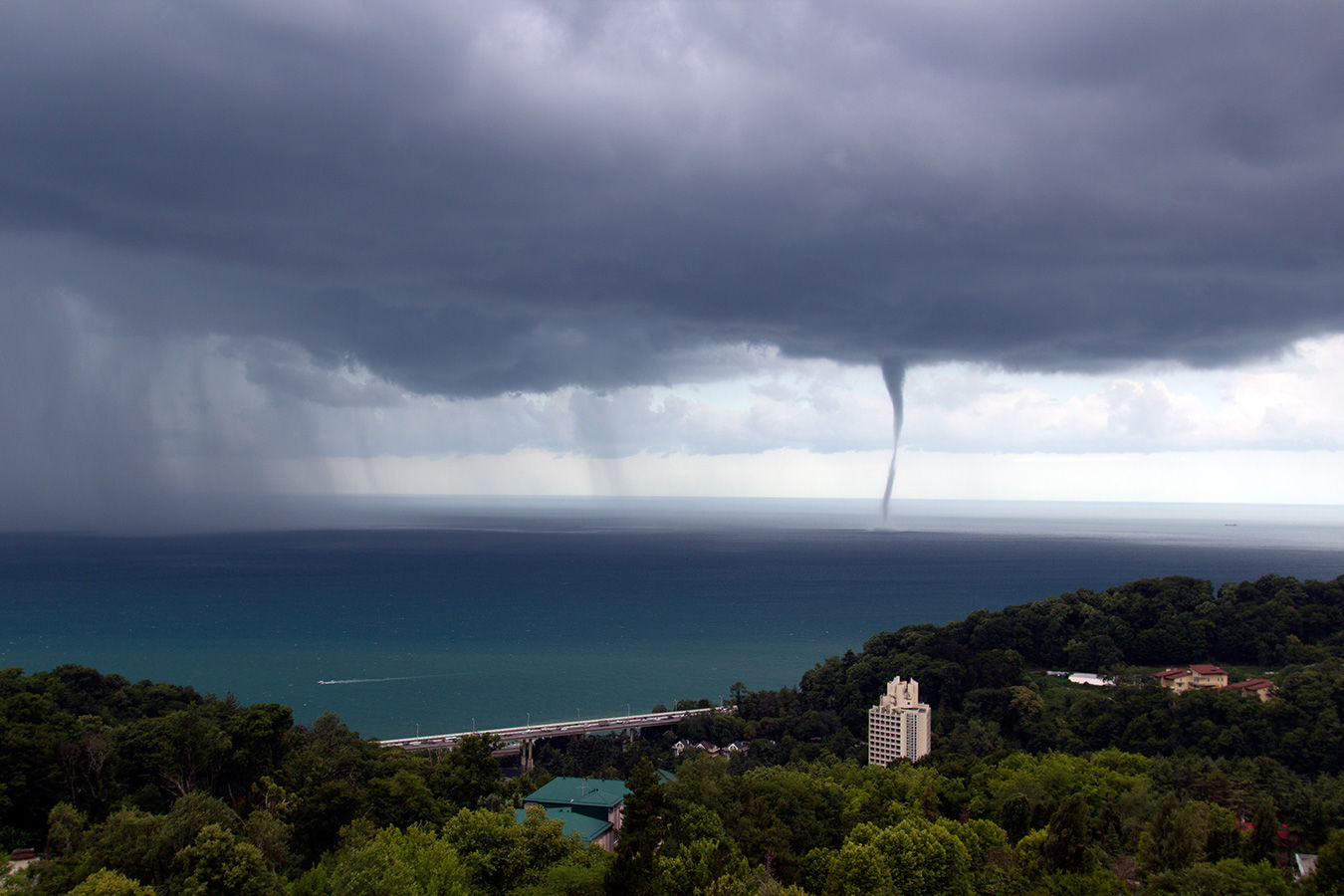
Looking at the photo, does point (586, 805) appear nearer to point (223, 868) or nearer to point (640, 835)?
point (640, 835)

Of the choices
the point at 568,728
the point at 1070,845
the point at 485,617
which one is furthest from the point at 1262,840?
the point at 485,617

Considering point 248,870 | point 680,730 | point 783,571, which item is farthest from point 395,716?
point 783,571

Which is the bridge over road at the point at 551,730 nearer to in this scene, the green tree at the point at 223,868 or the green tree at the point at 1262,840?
the green tree at the point at 223,868

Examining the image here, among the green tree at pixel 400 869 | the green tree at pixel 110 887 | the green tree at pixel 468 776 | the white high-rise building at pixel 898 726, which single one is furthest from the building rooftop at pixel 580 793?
the white high-rise building at pixel 898 726

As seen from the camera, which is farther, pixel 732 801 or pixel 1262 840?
pixel 732 801

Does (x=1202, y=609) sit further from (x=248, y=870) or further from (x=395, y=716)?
(x=248, y=870)

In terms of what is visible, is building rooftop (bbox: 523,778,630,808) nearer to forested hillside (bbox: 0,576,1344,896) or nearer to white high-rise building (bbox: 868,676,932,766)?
forested hillside (bbox: 0,576,1344,896)
